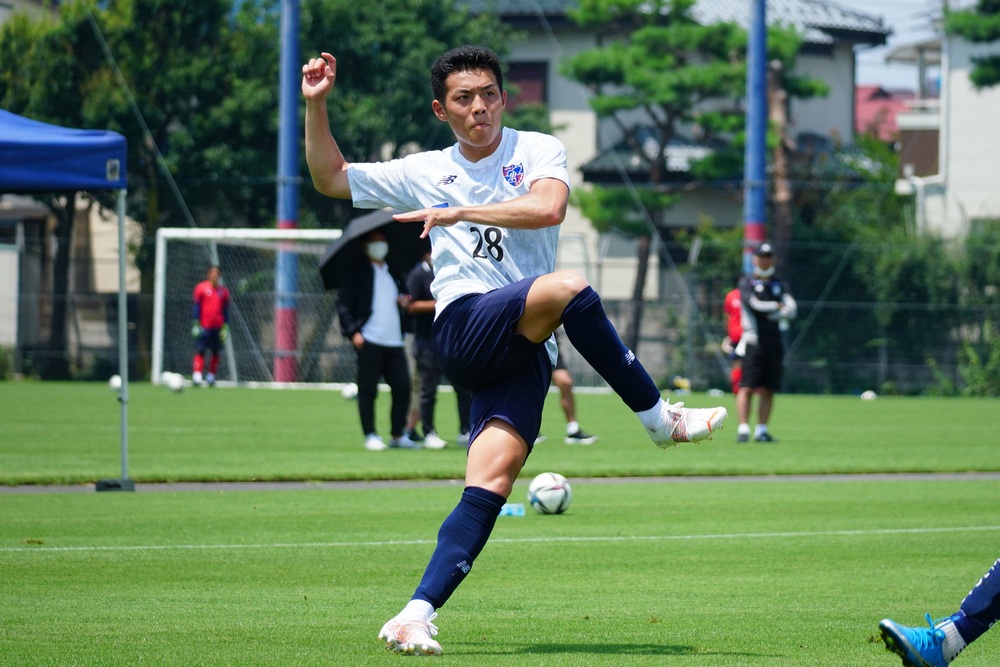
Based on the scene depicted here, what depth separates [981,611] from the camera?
442 centimetres

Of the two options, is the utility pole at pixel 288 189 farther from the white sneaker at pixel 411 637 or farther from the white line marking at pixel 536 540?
the white sneaker at pixel 411 637

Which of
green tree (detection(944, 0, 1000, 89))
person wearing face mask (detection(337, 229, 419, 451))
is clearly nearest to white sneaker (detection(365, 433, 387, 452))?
person wearing face mask (detection(337, 229, 419, 451))

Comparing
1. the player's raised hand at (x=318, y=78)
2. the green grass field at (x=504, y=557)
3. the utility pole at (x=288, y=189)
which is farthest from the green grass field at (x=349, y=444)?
the player's raised hand at (x=318, y=78)

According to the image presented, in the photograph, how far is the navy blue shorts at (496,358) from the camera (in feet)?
16.4

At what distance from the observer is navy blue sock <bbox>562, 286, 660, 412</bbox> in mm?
4949

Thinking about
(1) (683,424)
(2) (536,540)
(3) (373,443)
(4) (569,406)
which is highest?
A: (1) (683,424)

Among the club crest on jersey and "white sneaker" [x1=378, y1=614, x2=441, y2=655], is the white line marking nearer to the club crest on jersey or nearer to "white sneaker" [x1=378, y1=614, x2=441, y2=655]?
"white sneaker" [x1=378, y1=614, x2=441, y2=655]

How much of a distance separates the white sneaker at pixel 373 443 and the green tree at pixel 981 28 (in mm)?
21880

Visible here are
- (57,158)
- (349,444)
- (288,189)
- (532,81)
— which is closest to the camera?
(57,158)

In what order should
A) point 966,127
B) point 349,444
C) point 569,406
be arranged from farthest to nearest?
point 966,127, point 569,406, point 349,444

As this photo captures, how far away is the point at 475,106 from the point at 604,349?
0.96 m

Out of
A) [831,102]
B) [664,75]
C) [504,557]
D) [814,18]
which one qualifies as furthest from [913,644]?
[831,102]

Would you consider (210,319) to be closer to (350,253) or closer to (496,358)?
(350,253)

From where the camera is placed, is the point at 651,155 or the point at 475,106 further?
the point at 651,155
